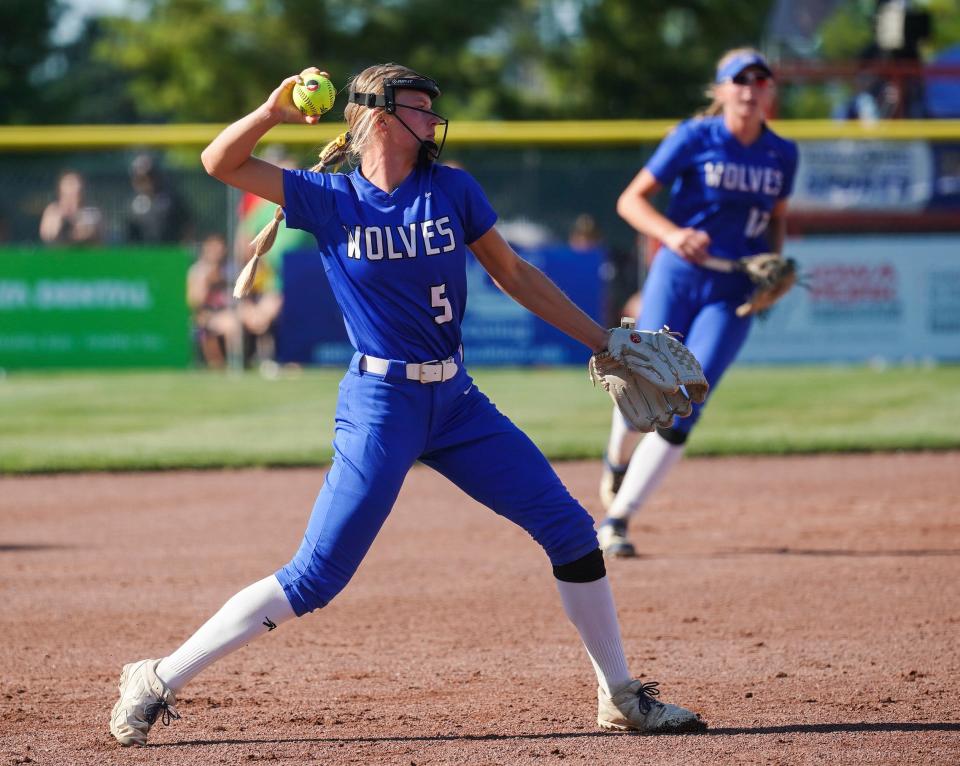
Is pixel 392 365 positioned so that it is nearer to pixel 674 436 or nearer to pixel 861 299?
pixel 674 436

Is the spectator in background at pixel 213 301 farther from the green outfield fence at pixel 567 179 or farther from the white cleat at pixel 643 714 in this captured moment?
the white cleat at pixel 643 714

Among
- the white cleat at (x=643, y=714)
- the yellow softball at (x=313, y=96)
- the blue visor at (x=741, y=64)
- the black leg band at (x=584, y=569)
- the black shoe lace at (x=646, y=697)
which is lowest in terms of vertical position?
the white cleat at (x=643, y=714)

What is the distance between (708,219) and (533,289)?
2948 millimetres

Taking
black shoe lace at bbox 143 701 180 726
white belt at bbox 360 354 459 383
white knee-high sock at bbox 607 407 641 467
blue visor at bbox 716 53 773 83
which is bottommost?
black shoe lace at bbox 143 701 180 726

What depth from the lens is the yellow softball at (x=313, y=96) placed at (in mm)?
3785

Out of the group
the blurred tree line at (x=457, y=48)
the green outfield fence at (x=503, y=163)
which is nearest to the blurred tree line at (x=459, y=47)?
the blurred tree line at (x=457, y=48)

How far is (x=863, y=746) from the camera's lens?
386 cm

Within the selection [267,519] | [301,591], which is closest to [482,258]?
[301,591]

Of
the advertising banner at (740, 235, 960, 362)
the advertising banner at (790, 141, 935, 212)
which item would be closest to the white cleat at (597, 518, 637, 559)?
the advertising banner at (740, 235, 960, 362)

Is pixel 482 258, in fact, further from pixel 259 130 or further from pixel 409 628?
pixel 409 628

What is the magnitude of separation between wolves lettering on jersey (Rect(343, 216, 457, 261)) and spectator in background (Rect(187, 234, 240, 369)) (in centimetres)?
1139

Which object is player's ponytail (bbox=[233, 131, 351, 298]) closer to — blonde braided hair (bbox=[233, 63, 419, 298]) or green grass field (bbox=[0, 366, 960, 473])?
blonde braided hair (bbox=[233, 63, 419, 298])

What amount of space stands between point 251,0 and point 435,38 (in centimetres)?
409

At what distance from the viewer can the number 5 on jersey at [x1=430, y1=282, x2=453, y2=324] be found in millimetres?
3908
